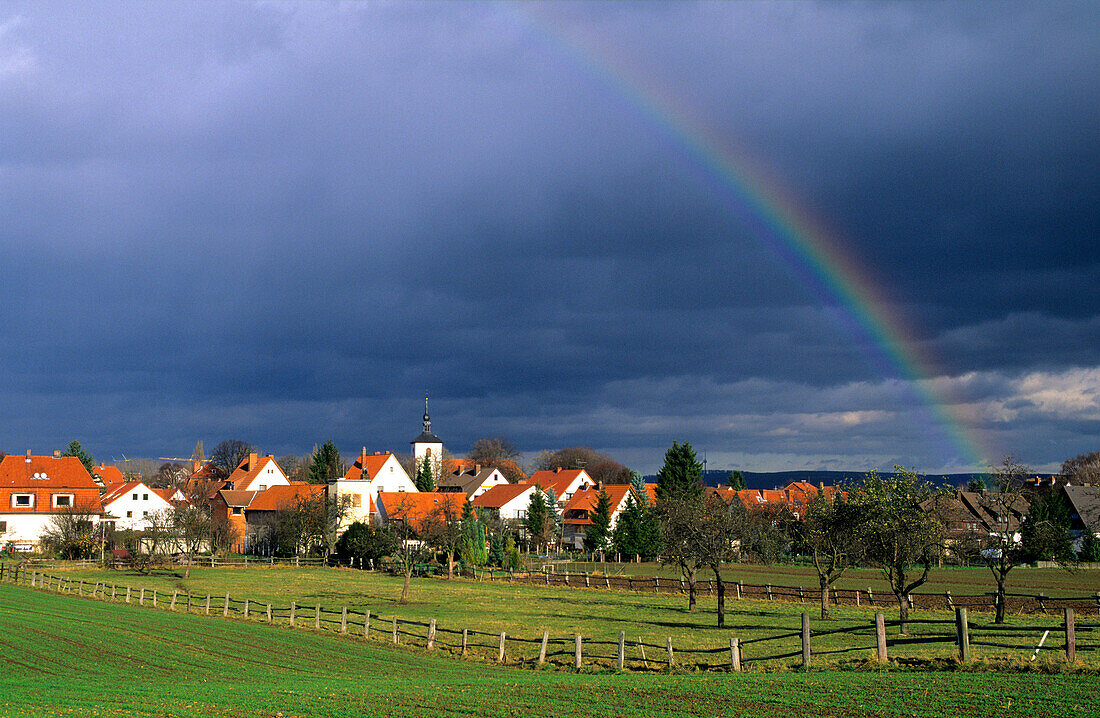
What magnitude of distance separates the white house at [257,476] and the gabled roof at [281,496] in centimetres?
1319

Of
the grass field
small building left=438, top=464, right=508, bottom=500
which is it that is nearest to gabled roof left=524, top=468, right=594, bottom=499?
small building left=438, top=464, right=508, bottom=500

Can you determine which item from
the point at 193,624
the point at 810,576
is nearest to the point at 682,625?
the point at 193,624

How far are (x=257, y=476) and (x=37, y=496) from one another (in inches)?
1483

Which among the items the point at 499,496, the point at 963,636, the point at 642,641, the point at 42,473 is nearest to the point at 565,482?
the point at 499,496

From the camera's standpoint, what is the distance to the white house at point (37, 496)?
303 feet

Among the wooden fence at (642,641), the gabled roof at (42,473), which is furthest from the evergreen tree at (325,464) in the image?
the wooden fence at (642,641)

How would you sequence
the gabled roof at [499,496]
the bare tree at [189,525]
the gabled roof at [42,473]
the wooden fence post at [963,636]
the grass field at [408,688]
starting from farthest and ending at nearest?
the gabled roof at [499,496], the gabled roof at [42,473], the bare tree at [189,525], the wooden fence post at [963,636], the grass field at [408,688]

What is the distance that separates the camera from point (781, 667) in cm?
2370

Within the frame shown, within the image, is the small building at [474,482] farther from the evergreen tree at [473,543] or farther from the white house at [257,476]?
the evergreen tree at [473,543]

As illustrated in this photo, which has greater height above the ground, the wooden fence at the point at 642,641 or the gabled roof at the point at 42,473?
the gabled roof at the point at 42,473

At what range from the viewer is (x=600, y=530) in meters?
102

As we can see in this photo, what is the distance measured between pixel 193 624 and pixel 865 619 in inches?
1238

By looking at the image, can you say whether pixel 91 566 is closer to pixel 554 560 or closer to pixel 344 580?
pixel 344 580

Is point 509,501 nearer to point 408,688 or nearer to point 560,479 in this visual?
point 560,479
